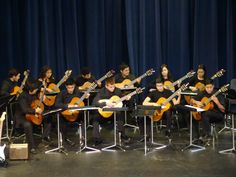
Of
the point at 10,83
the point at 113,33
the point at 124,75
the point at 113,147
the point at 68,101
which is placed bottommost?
the point at 113,147

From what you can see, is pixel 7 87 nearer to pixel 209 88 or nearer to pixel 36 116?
Answer: pixel 36 116

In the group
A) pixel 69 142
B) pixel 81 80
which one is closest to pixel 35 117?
pixel 69 142

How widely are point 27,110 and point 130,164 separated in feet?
7.53

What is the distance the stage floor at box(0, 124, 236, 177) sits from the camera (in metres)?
7.46

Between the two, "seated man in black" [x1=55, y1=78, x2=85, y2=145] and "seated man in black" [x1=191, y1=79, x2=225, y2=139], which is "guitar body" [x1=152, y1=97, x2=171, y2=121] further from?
"seated man in black" [x1=55, y1=78, x2=85, y2=145]

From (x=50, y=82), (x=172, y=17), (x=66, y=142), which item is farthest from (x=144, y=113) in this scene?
(x=172, y=17)

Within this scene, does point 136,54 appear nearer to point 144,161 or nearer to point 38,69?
point 38,69

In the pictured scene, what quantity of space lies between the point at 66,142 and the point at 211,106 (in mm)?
3005

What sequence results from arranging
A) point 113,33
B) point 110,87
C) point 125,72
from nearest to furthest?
point 110,87, point 125,72, point 113,33

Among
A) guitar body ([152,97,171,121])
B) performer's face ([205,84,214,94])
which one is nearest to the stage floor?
guitar body ([152,97,171,121])

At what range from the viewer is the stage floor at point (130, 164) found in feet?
24.5

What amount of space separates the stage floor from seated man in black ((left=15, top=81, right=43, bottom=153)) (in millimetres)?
340

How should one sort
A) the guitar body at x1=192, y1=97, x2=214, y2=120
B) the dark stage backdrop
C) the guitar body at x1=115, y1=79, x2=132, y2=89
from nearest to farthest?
the guitar body at x1=192, y1=97, x2=214, y2=120 → the guitar body at x1=115, y1=79, x2=132, y2=89 → the dark stage backdrop

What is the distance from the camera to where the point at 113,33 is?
39.2ft
